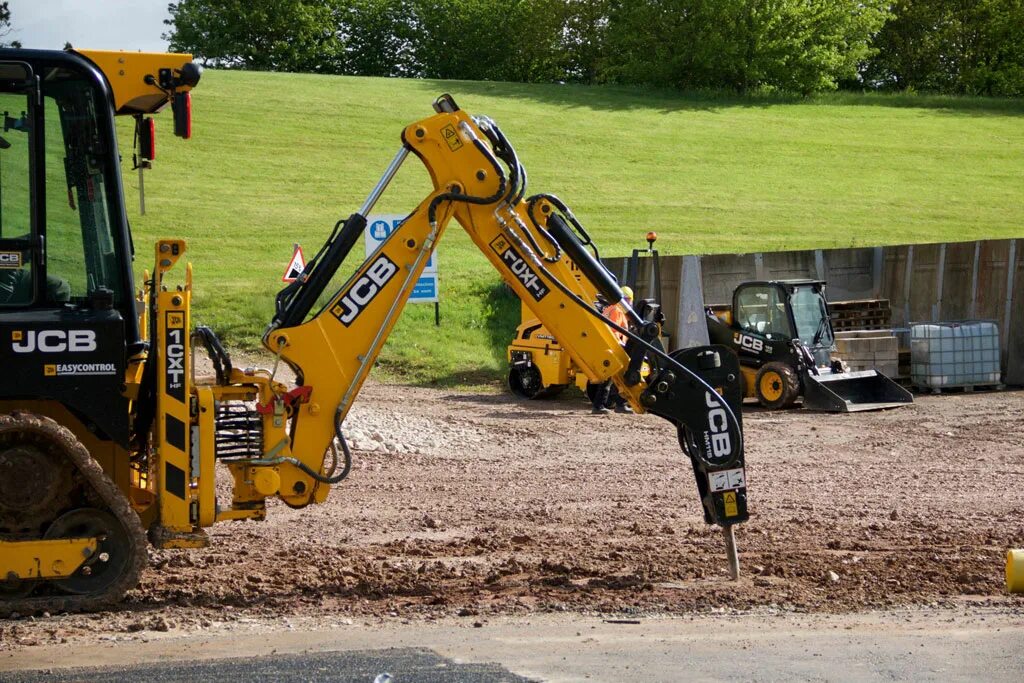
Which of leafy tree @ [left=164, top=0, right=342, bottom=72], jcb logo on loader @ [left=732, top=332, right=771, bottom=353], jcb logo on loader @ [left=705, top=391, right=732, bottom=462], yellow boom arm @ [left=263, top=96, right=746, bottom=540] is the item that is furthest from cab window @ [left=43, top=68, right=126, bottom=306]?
leafy tree @ [left=164, top=0, right=342, bottom=72]

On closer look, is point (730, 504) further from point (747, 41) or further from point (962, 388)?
point (747, 41)

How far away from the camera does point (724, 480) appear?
25.3ft

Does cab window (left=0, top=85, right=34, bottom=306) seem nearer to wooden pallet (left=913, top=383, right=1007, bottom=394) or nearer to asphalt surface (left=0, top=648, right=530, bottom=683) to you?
asphalt surface (left=0, top=648, right=530, bottom=683)

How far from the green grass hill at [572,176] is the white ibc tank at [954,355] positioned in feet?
23.3

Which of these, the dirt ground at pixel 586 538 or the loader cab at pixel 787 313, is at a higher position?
the loader cab at pixel 787 313

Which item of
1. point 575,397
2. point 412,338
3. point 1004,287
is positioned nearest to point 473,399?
point 575,397

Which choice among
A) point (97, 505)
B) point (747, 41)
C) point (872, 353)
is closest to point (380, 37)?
point (747, 41)

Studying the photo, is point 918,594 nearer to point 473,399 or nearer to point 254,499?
point 254,499

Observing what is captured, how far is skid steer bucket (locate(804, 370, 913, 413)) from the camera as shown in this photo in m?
17.8

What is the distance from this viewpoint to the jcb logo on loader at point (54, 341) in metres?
6.64

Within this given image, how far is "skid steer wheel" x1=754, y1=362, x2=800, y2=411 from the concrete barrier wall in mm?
2605

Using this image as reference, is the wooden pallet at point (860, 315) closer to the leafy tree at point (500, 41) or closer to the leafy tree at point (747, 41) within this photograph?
the leafy tree at point (747, 41)

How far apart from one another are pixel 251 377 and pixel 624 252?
23.7 m

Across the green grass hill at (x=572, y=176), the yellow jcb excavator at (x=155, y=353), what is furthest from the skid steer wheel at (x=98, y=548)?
the green grass hill at (x=572, y=176)
